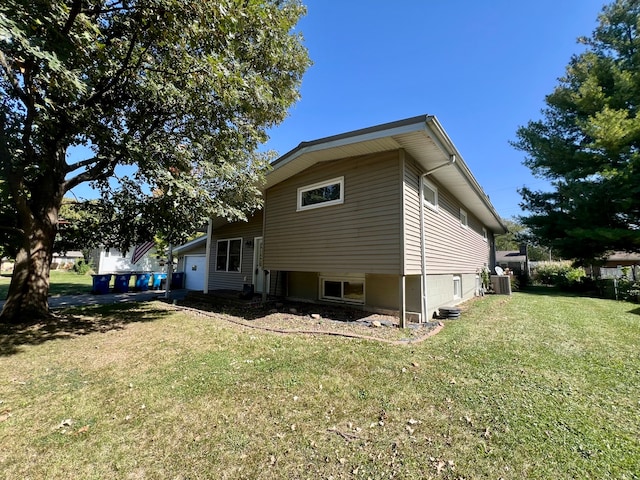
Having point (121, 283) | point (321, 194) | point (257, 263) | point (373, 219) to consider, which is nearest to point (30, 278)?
point (257, 263)

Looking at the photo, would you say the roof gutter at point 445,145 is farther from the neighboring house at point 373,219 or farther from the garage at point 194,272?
the garage at point 194,272

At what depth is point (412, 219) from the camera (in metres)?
6.81

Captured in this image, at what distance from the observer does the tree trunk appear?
657 cm

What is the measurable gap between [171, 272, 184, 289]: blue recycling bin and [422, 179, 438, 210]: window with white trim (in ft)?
51.3

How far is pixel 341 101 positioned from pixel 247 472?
39.3ft

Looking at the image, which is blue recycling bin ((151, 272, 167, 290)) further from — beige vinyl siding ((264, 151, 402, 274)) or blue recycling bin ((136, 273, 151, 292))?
beige vinyl siding ((264, 151, 402, 274))

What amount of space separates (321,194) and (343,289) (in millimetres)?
2990

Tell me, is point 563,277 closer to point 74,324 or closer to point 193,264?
point 193,264

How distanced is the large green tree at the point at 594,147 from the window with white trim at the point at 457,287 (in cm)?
887

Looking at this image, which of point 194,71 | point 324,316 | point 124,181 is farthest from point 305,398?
point 124,181

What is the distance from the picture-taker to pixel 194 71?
518cm

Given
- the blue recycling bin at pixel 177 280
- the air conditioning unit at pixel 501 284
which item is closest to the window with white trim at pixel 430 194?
the air conditioning unit at pixel 501 284

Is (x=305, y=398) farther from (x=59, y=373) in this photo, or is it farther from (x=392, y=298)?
(x=392, y=298)

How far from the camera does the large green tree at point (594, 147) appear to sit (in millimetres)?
13570
